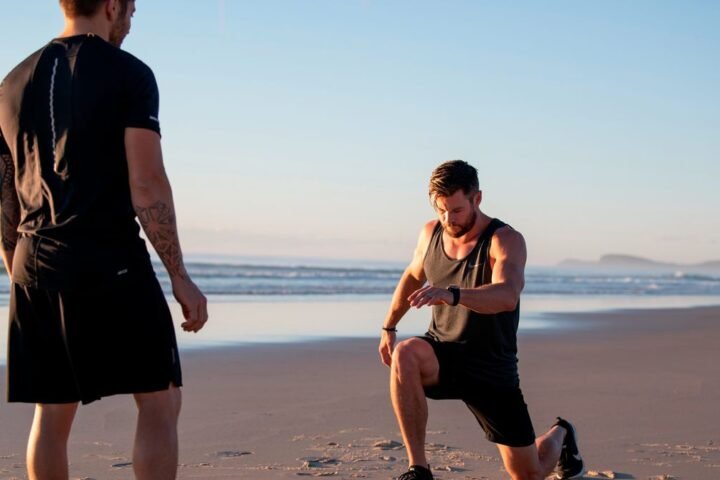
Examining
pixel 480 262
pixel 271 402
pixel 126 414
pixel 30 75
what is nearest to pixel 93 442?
pixel 126 414

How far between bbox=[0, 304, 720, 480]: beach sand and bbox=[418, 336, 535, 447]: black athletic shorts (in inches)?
17.8

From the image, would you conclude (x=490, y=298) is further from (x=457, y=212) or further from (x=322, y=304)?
(x=322, y=304)

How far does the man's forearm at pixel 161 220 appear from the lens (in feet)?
10.4

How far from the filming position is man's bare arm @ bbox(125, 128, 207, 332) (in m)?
3.12

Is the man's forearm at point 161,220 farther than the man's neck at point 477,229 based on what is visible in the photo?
No

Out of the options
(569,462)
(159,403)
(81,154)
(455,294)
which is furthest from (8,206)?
(569,462)

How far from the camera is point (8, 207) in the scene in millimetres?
3420

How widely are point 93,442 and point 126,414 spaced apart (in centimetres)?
70

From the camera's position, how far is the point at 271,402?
7078 mm

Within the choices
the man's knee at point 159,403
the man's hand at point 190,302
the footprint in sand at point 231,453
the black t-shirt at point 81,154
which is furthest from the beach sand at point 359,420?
the black t-shirt at point 81,154

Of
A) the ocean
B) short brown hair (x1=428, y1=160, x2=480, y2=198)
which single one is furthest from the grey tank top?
the ocean

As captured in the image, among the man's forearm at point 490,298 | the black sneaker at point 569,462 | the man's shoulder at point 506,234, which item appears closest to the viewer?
the man's forearm at point 490,298

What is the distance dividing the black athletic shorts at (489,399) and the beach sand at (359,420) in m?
0.45

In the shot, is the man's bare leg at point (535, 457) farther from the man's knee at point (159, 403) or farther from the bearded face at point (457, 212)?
the man's knee at point (159, 403)
